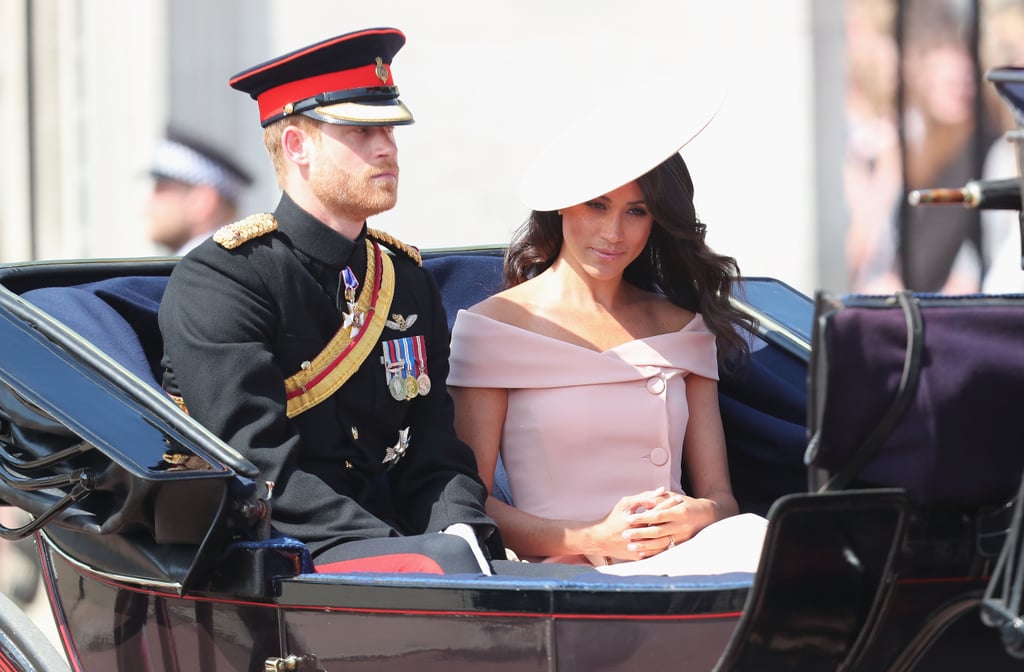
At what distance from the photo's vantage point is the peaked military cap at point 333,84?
2.51 meters

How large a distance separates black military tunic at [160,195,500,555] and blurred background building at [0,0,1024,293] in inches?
105

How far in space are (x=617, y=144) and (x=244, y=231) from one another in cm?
67

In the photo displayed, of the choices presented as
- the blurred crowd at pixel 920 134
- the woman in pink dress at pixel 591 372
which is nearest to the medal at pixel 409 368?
the woman in pink dress at pixel 591 372

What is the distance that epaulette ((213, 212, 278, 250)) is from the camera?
2.46 meters

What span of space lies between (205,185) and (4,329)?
309 cm

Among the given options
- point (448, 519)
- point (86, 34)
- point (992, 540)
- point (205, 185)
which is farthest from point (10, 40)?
point (992, 540)

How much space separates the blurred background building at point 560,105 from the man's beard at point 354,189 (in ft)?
9.34

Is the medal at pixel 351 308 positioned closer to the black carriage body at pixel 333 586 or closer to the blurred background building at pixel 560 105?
the black carriage body at pixel 333 586

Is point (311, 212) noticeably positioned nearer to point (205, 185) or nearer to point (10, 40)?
point (205, 185)

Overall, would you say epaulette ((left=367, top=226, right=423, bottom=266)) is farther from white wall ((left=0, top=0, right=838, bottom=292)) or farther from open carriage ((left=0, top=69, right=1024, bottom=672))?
white wall ((left=0, top=0, right=838, bottom=292))

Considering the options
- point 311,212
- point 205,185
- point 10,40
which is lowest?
point 311,212

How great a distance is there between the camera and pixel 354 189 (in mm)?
2484

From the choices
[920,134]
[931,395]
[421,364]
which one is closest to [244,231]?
[421,364]

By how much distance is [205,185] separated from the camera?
17.7 feet
